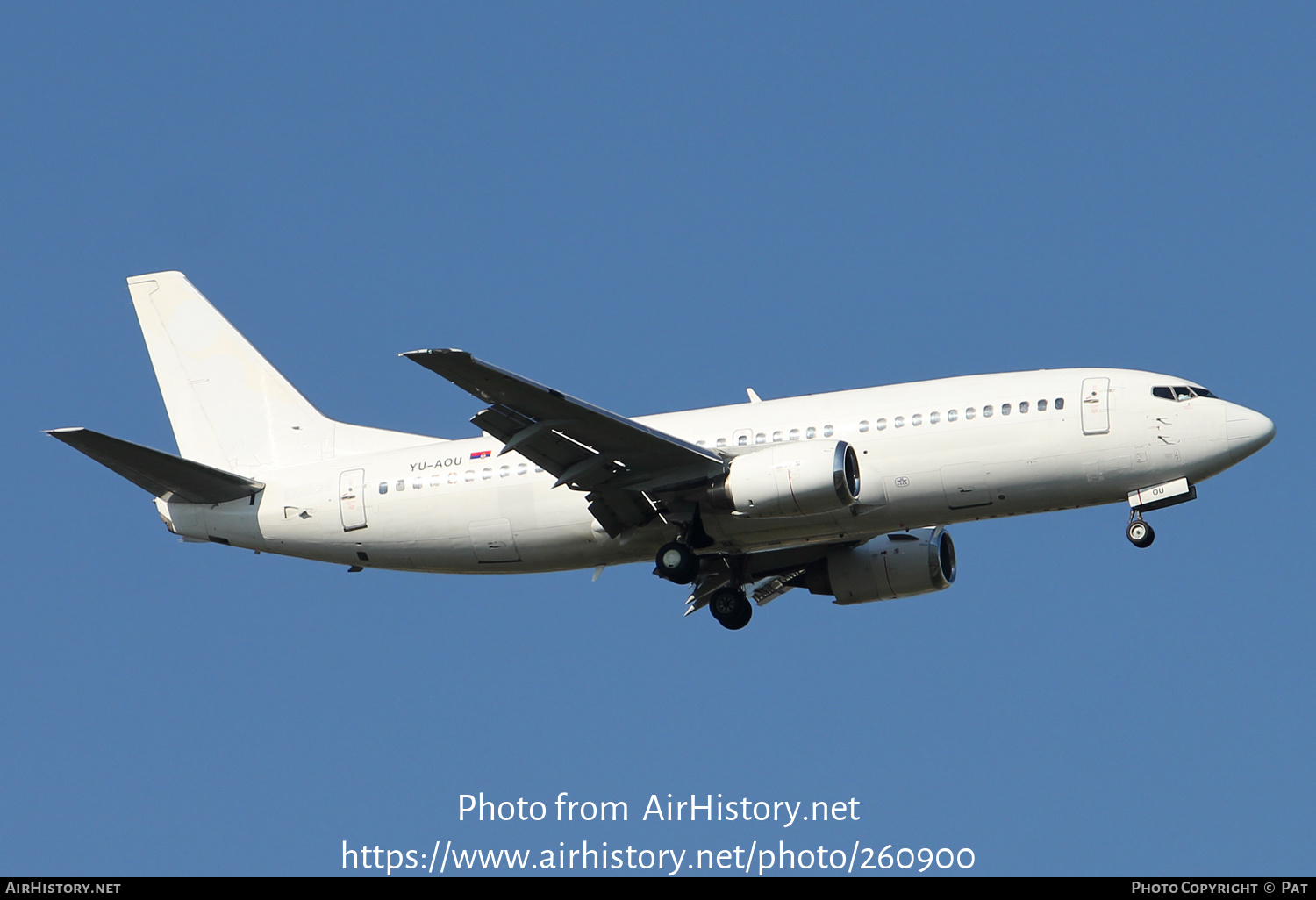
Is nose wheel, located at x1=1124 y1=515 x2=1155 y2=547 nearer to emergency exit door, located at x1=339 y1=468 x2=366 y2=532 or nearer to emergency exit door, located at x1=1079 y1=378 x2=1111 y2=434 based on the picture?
emergency exit door, located at x1=1079 y1=378 x2=1111 y2=434

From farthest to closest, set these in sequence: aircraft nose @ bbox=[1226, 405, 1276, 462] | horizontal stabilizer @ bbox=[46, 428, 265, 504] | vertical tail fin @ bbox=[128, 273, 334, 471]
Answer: vertical tail fin @ bbox=[128, 273, 334, 471] → horizontal stabilizer @ bbox=[46, 428, 265, 504] → aircraft nose @ bbox=[1226, 405, 1276, 462]

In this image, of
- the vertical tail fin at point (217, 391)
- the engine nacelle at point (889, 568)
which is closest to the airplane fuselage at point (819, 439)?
the vertical tail fin at point (217, 391)

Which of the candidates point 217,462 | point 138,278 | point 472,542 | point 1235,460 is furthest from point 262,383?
point 1235,460

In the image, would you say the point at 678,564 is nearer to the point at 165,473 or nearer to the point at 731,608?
the point at 731,608

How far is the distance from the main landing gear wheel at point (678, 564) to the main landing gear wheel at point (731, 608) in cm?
383

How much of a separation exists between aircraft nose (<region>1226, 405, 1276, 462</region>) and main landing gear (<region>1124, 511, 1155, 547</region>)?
2.23 metres

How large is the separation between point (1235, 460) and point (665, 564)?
Answer: 12.1 metres

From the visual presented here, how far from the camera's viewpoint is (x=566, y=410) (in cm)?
3177

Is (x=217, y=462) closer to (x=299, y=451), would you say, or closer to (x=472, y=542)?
(x=299, y=451)

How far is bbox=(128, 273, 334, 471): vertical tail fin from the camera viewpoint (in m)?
39.0

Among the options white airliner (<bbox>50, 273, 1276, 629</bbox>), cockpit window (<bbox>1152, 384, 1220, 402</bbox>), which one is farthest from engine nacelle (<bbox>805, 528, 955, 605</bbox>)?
cockpit window (<bbox>1152, 384, 1220, 402</bbox>)

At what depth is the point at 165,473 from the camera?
3606cm

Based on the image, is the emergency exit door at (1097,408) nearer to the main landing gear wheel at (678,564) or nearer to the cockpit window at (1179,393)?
the cockpit window at (1179,393)

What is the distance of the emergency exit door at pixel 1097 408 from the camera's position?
32312 millimetres
